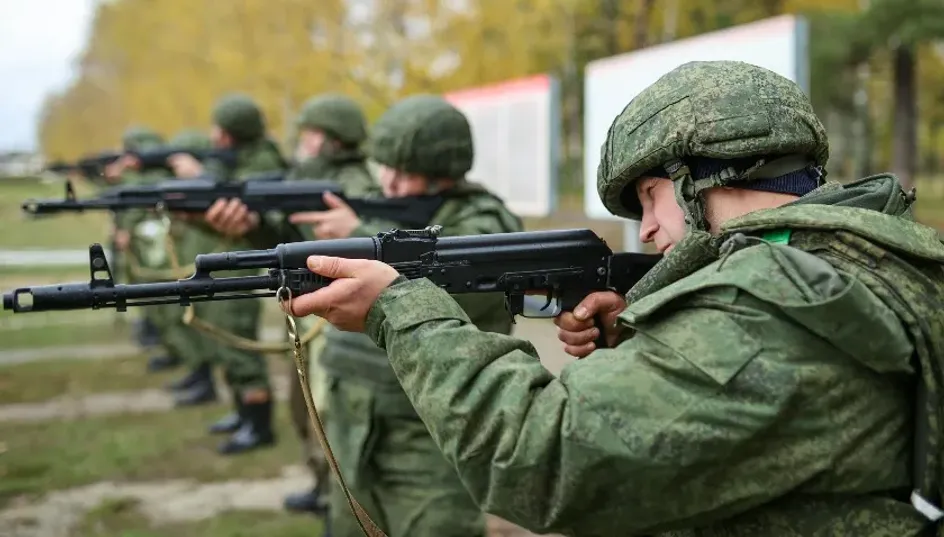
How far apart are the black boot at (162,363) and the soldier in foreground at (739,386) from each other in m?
8.06

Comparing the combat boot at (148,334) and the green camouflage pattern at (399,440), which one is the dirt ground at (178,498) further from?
the combat boot at (148,334)

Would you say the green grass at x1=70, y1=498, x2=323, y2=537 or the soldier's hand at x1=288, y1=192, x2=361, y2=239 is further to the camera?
the green grass at x1=70, y1=498, x2=323, y2=537

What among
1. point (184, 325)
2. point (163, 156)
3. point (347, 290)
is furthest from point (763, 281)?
point (184, 325)

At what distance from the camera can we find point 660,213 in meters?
1.74

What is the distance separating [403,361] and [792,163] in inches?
32.4

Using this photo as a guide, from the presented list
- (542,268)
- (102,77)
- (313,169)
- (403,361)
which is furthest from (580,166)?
(102,77)

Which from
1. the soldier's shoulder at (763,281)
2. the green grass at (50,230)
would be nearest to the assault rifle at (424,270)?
the soldier's shoulder at (763,281)

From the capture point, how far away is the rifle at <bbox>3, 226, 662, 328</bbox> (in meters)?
1.77

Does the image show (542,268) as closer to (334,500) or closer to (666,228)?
(666,228)

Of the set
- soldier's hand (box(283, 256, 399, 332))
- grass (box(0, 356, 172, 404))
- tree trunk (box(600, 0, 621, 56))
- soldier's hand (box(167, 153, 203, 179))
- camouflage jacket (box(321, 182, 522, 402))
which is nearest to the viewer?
soldier's hand (box(283, 256, 399, 332))

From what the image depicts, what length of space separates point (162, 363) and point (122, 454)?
3.11 m

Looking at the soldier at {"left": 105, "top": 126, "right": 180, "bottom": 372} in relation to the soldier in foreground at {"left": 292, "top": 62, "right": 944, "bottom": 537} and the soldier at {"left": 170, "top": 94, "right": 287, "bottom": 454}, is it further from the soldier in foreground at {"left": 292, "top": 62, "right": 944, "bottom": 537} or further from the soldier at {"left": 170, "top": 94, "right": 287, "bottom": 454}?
the soldier in foreground at {"left": 292, "top": 62, "right": 944, "bottom": 537}

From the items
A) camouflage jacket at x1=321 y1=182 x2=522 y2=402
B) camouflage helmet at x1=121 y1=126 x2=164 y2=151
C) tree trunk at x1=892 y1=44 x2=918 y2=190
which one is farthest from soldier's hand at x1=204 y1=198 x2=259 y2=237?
tree trunk at x1=892 y1=44 x2=918 y2=190

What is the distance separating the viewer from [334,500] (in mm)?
3344
